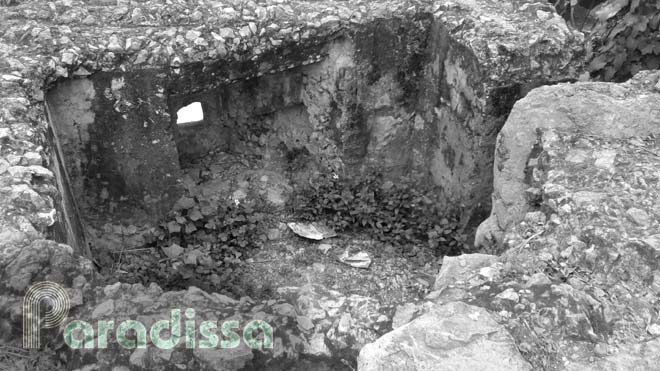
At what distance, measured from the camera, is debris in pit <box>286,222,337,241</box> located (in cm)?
463

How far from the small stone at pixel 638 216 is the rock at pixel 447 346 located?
0.82 metres

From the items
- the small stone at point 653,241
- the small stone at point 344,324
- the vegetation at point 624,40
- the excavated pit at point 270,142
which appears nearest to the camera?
the small stone at point 653,241

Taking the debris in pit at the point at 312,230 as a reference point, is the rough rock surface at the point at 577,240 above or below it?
above

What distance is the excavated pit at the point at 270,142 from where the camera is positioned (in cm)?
411

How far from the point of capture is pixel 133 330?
262 cm

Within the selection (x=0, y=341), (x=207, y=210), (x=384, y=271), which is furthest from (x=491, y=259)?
(x=207, y=210)

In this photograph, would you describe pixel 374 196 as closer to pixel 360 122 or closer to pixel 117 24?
pixel 360 122

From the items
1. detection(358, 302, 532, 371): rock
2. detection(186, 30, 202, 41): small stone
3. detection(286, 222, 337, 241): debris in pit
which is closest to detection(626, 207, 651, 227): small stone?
detection(358, 302, 532, 371): rock

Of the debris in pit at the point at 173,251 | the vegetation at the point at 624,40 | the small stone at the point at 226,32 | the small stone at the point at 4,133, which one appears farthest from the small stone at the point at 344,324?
the vegetation at the point at 624,40

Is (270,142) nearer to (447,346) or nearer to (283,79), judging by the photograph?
(283,79)

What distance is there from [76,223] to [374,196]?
2104 millimetres

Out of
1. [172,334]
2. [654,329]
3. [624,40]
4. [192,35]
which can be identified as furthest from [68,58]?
[624,40]

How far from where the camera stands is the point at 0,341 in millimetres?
2609

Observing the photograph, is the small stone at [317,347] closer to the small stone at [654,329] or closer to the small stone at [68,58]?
the small stone at [654,329]
